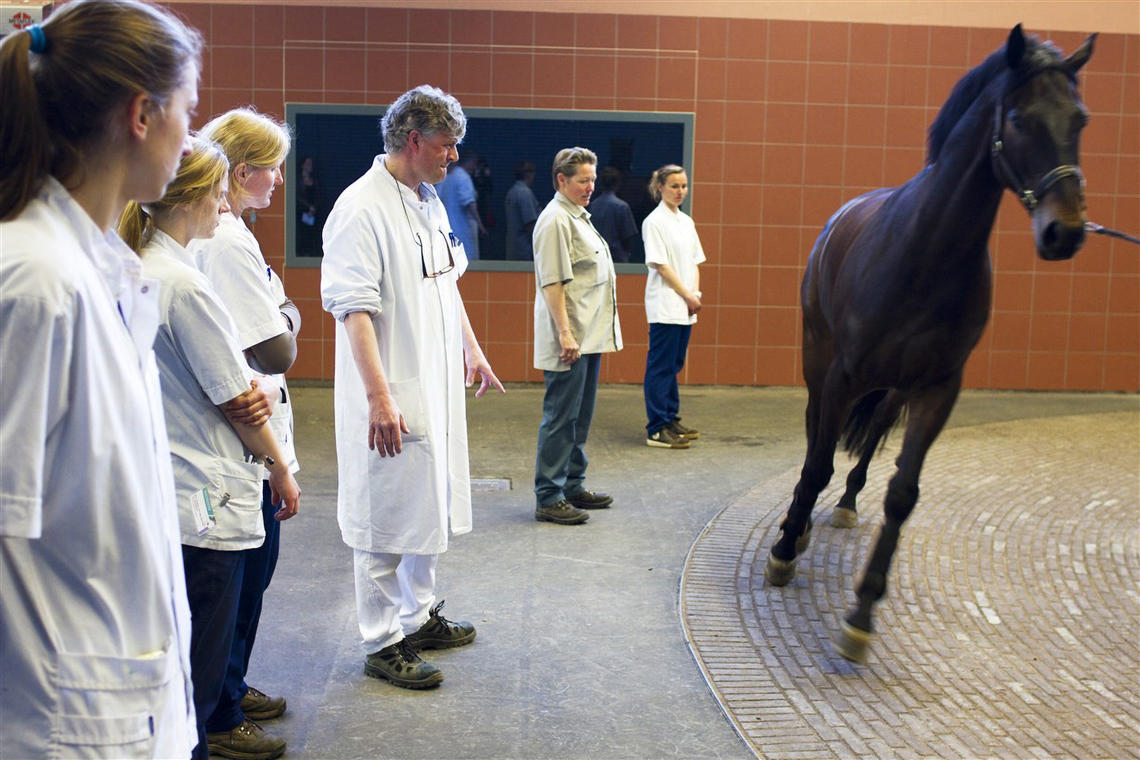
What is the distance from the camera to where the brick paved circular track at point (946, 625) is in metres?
3.34

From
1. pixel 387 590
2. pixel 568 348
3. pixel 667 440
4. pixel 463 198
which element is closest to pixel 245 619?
pixel 387 590

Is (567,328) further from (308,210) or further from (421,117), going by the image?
(308,210)

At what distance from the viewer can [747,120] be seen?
10.1 m

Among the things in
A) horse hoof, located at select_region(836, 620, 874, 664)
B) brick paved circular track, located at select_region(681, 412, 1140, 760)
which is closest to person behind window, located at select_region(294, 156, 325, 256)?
brick paved circular track, located at select_region(681, 412, 1140, 760)

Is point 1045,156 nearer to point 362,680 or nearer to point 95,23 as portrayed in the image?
point 362,680

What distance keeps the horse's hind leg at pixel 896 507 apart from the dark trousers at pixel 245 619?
76.0 inches

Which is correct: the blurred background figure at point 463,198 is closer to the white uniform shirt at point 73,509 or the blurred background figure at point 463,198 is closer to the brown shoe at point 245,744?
the brown shoe at point 245,744

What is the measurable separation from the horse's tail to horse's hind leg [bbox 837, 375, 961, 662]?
865mm

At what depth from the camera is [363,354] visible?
331 centimetres

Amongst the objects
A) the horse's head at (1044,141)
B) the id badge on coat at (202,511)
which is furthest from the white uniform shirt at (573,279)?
the id badge on coat at (202,511)

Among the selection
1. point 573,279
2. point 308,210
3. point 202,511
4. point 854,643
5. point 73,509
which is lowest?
point 854,643

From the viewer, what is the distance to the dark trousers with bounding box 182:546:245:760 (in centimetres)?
250

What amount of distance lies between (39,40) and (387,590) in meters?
2.53

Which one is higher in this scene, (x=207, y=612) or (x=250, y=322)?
(x=250, y=322)
